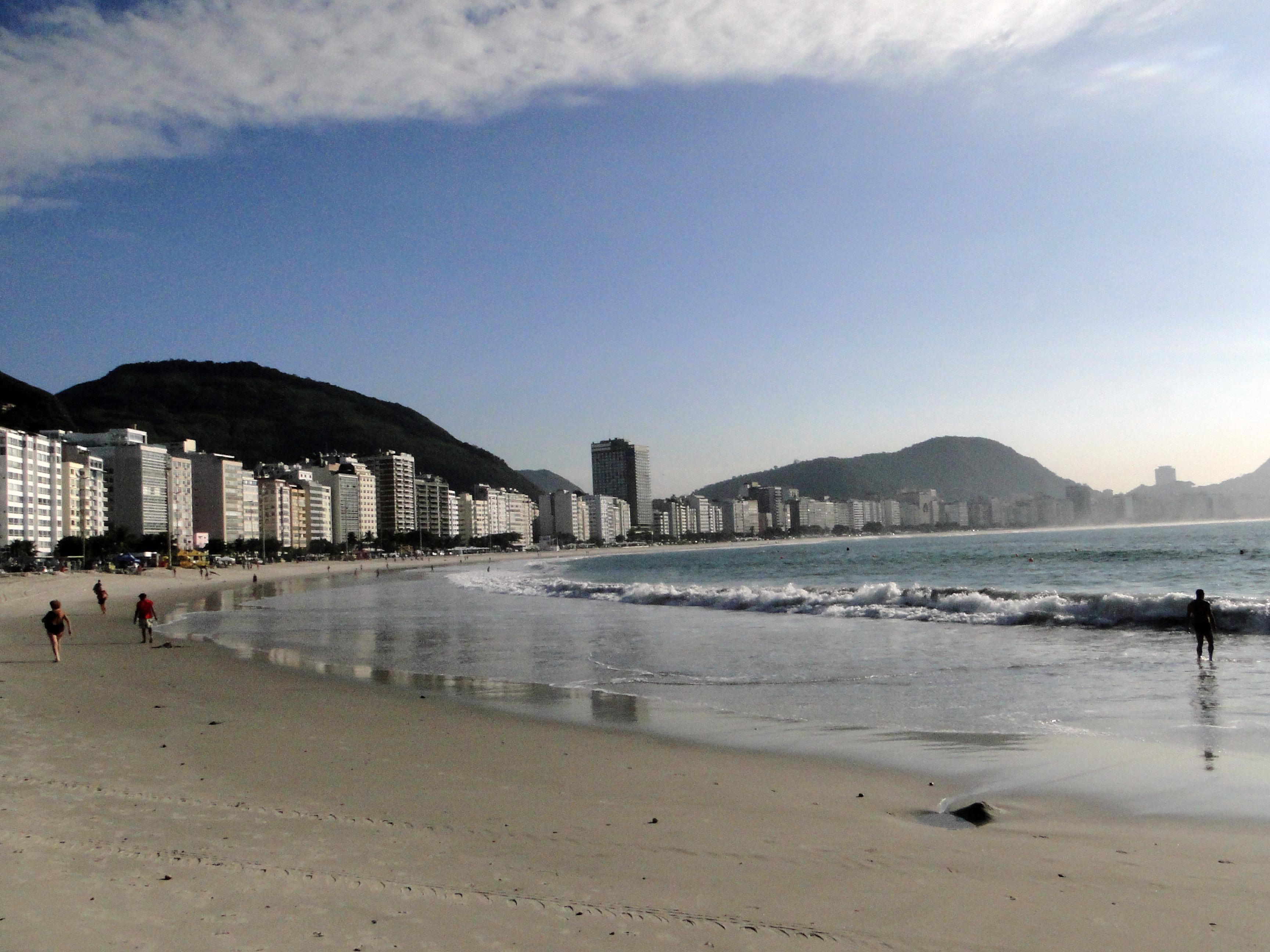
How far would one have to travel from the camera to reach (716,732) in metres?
9.59

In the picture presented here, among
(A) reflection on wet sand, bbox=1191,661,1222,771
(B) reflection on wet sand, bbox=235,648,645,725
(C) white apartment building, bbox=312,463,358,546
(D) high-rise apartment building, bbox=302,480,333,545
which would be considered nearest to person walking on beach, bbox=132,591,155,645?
(B) reflection on wet sand, bbox=235,648,645,725

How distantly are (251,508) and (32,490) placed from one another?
47830 mm

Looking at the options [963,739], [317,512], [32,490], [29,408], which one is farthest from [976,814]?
[29,408]

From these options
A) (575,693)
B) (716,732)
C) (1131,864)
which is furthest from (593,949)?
(575,693)

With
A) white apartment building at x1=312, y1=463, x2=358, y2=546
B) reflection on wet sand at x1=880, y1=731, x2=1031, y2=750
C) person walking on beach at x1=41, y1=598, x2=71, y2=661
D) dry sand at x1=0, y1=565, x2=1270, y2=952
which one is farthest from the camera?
white apartment building at x1=312, y1=463, x2=358, y2=546

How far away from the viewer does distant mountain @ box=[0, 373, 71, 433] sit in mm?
159000

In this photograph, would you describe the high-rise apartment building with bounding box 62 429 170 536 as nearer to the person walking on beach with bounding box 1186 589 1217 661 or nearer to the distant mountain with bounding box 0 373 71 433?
the distant mountain with bounding box 0 373 71 433

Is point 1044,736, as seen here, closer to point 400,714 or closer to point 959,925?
point 959,925

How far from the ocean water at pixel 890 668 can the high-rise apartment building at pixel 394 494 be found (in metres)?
156

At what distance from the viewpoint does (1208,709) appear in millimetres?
10219

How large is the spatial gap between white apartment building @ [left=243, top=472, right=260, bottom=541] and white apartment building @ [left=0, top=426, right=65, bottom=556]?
36658mm

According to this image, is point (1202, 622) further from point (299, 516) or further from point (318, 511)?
point (318, 511)

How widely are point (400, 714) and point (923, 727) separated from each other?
610cm

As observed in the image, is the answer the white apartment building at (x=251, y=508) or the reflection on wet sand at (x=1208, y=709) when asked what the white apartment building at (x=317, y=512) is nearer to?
the white apartment building at (x=251, y=508)
